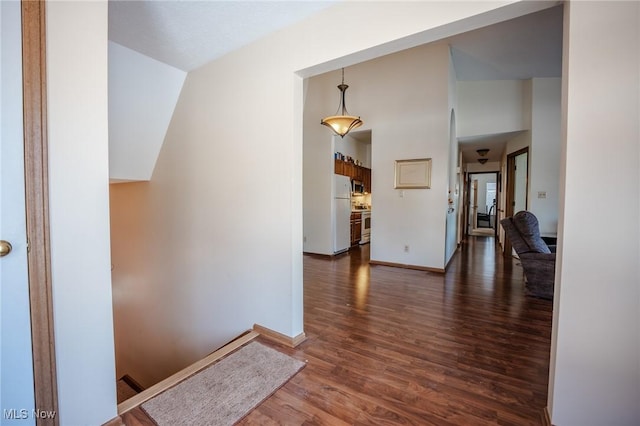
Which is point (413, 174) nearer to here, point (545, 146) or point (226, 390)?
point (545, 146)

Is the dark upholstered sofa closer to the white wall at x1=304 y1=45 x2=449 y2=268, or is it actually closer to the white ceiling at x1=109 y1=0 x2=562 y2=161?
the white wall at x1=304 y1=45 x2=449 y2=268

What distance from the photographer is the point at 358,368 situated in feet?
6.08

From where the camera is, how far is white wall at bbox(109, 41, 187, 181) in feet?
8.30

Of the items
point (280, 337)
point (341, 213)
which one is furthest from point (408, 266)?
point (280, 337)

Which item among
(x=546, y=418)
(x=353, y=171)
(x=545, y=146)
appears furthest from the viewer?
(x=353, y=171)

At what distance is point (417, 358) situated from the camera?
197 centimetres

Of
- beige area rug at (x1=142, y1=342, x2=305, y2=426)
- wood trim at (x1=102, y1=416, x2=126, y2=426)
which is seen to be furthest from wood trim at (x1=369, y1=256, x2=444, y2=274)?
wood trim at (x1=102, y1=416, x2=126, y2=426)

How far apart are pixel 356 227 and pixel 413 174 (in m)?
2.53

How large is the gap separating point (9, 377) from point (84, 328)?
257 millimetres

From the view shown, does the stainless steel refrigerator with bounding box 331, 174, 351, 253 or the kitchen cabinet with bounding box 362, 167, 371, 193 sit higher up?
the kitchen cabinet with bounding box 362, 167, 371, 193

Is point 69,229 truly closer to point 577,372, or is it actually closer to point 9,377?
point 9,377

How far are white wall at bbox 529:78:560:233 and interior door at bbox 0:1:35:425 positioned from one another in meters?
6.37

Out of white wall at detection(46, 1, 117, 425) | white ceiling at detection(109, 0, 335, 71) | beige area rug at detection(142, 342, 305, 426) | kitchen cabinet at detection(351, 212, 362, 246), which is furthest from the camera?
kitchen cabinet at detection(351, 212, 362, 246)

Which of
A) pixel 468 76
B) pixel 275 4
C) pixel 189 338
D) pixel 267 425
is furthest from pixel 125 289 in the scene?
pixel 468 76
